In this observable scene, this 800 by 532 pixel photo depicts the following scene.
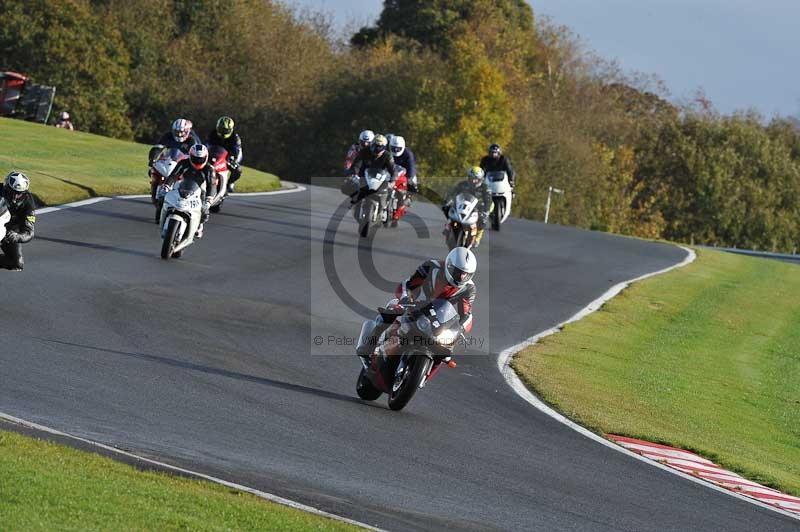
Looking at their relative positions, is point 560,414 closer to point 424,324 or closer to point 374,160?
point 424,324

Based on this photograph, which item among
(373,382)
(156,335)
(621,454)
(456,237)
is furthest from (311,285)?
(621,454)

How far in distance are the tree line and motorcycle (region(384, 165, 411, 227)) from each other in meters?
33.9

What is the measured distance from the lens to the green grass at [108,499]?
6418mm

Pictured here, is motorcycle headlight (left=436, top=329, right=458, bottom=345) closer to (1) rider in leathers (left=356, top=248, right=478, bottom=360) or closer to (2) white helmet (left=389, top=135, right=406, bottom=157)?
(1) rider in leathers (left=356, top=248, right=478, bottom=360)

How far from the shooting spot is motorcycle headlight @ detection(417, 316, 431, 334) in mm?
10781

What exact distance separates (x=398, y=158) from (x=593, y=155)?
45452mm

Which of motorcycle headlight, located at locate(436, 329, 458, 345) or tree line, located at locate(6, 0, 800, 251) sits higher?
tree line, located at locate(6, 0, 800, 251)

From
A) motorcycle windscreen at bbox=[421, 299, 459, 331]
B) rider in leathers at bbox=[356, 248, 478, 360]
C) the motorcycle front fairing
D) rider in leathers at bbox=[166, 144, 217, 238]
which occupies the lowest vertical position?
the motorcycle front fairing

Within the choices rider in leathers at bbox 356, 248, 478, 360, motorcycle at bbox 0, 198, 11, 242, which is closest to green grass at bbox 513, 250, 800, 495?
rider in leathers at bbox 356, 248, 478, 360

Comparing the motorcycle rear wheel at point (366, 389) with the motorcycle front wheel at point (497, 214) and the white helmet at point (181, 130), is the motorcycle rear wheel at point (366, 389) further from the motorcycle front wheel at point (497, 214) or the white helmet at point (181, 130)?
the motorcycle front wheel at point (497, 214)

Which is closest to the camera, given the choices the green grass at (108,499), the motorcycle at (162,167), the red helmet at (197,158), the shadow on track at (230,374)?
the green grass at (108,499)

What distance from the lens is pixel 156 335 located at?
13.2 metres

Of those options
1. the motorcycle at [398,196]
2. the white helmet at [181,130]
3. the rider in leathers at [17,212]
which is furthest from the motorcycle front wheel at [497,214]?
the rider in leathers at [17,212]

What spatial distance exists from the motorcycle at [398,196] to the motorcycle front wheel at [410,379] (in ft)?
43.6
